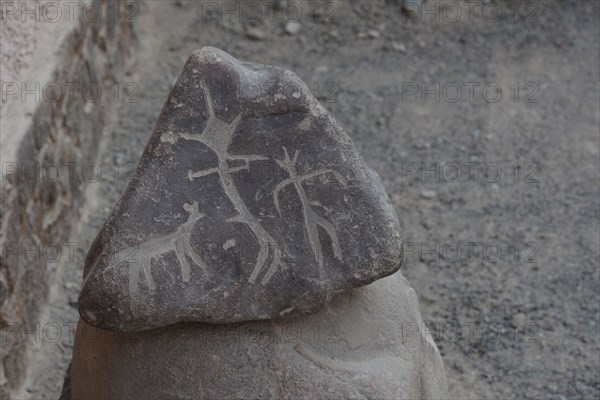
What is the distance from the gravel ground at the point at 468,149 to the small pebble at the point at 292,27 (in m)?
0.01

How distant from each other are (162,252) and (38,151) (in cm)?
151

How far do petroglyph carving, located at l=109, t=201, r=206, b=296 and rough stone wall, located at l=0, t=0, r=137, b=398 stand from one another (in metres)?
1.12

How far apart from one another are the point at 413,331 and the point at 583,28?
3.13m

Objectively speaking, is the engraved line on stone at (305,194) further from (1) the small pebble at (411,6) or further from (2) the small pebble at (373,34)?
(1) the small pebble at (411,6)

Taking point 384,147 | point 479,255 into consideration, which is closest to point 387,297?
point 479,255

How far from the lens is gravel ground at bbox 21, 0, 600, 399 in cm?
340

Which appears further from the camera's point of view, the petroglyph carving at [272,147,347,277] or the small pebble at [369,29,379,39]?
the small pebble at [369,29,379,39]

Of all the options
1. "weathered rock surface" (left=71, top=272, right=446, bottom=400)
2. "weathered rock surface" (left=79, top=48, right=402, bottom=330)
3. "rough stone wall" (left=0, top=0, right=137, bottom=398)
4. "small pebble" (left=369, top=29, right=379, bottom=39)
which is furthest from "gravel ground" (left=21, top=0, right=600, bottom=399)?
"weathered rock surface" (left=79, top=48, right=402, bottom=330)

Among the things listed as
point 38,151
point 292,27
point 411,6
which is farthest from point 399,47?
point 38,151

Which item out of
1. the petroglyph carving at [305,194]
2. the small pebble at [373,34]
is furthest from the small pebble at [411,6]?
the petroglyph carving at [305,194]

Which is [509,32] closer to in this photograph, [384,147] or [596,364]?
[384,147]

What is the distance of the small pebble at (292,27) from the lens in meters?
4.96

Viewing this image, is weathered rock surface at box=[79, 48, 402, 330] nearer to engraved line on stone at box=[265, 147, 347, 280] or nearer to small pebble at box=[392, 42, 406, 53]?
engraved line on stone at box=[265, 147, 347, 280]

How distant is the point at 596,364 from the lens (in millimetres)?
3299
